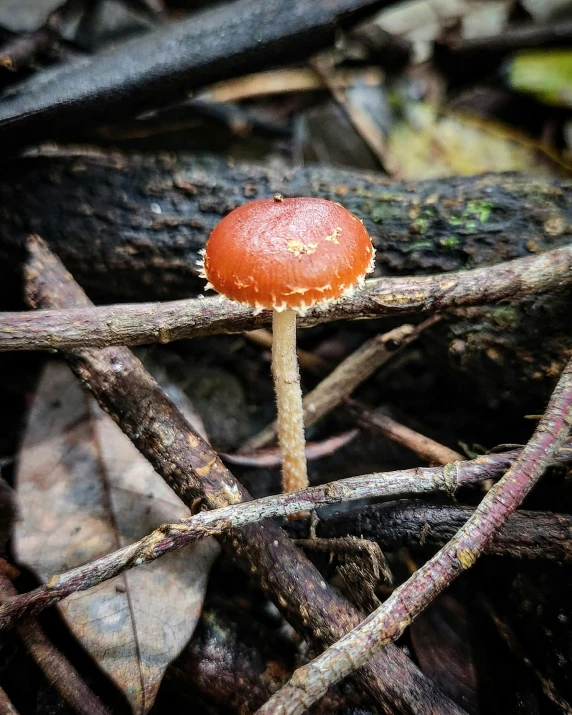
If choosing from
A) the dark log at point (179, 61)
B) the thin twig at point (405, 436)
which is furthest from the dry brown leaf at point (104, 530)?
the dark log at point (179, 61)

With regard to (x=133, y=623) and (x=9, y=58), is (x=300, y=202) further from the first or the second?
(x=9, y=58)

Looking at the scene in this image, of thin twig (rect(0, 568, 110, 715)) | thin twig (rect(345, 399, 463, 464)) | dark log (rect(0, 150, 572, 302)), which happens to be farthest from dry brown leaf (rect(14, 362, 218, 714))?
thin twig (rect(345, 399, 463, 464))

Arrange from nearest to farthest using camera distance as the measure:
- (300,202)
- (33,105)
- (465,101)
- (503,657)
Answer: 1. (300,202)
2. (503,657)
3. (33,105)
4. (465,101)

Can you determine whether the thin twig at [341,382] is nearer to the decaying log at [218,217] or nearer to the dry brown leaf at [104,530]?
the decaying log at [218,217]

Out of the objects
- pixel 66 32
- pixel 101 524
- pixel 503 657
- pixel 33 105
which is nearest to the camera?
pixel 503 657

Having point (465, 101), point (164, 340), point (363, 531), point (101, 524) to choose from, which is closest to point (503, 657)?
point (363, 531)

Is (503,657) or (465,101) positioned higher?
(465,101)
